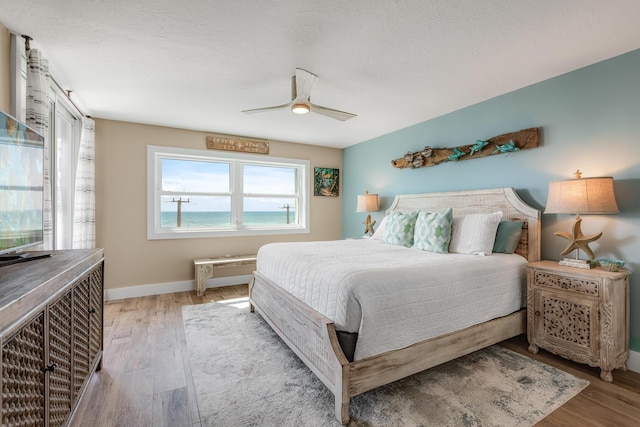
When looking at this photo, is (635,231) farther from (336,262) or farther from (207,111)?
(207,111)

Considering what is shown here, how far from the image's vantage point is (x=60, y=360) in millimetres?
1378

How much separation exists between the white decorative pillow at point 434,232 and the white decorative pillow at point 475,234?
106 millimetres

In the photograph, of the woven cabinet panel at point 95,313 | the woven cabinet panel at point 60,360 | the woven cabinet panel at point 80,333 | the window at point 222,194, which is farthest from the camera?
the window at point 222,194

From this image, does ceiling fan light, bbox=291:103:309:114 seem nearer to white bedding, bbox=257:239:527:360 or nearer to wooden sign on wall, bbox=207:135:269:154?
white bedding, bbox=257:239:527:360

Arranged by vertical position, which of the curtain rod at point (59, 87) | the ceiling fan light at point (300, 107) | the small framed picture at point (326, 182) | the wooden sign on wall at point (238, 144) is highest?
the curtain rod at point (59, 87)

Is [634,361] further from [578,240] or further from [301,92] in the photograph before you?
[301,92]

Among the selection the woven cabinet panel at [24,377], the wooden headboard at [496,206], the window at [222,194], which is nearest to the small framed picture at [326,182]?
the window at [222,194]

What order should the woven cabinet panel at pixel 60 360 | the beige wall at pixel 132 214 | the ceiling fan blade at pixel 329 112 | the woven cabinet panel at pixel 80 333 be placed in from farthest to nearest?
the beige wall at pixel 132 214, the ceiling fan blade at pixel 329 112, the woven cabinet panel at pixel 80 333, the woven cabinet panel at pixel 60 360

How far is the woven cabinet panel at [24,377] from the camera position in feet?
3.01

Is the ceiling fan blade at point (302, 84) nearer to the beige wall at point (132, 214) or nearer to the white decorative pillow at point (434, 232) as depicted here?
the white decorative pillow at point (434, 232)

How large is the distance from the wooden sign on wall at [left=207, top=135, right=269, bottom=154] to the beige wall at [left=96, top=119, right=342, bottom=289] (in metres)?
0.15

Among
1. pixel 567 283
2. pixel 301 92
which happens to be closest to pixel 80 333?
pixel 301 92

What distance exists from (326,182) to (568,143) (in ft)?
11.7

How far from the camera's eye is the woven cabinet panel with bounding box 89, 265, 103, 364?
188 centimetres
